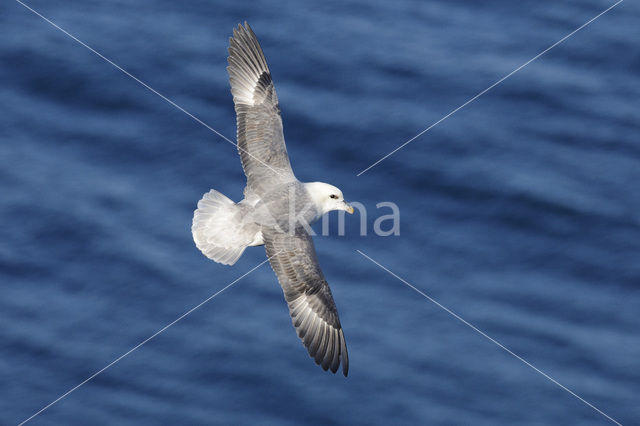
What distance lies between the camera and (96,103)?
13.8 metres

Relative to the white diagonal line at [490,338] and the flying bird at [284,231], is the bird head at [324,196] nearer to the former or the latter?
the flying bird at [284,231]

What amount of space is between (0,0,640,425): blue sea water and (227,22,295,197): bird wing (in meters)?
2.21

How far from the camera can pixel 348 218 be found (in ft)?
41.3

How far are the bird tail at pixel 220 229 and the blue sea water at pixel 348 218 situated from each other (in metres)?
Answer: 2.09

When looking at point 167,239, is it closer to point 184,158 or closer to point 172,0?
point 184,158

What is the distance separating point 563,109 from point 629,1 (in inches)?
86.1

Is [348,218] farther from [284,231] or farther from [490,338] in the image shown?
[284,231]

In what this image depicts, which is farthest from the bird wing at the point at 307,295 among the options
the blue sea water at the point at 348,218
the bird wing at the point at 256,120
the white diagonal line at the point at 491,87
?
the white diagonal line at the point at 491,87

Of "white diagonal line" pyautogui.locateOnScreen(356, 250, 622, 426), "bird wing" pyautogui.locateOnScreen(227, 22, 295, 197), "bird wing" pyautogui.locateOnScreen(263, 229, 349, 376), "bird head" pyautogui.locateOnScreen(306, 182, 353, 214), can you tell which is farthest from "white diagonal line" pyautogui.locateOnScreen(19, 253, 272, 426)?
"bird wing" pyautogui.locateOnScreen(263, 229, 349, 376)

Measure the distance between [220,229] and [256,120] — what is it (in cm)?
121

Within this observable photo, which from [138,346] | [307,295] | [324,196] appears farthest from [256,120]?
[138,346]

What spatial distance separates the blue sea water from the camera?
1154cm

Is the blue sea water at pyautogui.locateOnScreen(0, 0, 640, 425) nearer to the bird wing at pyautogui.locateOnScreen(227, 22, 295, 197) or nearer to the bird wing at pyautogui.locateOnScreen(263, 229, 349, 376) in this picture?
the bird wing at pyautogui.locateOnScreen(263, 229, 349, 376)

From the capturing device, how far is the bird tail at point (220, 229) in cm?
970
